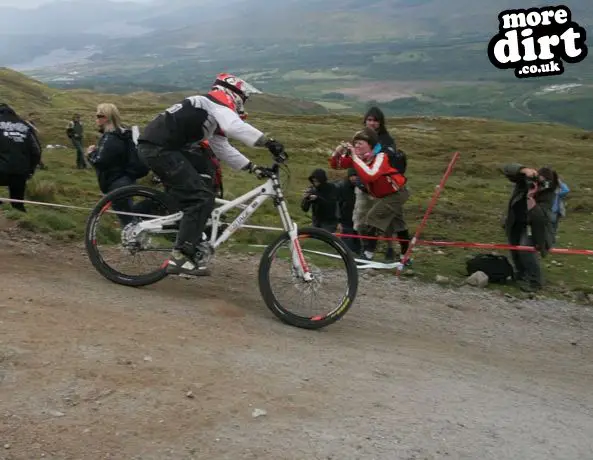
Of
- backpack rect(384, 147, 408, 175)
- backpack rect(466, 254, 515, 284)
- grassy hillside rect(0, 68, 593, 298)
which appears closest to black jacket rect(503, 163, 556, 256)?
backpack rect(466, 254, 515, 284)

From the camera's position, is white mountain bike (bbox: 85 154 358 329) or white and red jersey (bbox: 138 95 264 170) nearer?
white and red jersey (bbox: 138 95 264 170)

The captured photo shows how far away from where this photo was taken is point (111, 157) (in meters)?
10.2

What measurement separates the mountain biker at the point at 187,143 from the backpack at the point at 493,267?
6066 millimetres

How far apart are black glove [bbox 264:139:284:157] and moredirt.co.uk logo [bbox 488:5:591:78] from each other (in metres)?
25.3

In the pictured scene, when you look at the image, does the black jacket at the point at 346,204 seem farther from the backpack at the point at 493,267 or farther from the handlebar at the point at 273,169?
the handlebar at the point at 273,169

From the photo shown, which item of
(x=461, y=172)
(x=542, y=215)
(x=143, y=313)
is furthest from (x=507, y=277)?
(x=461, y=172)

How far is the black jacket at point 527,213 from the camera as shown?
1205cm

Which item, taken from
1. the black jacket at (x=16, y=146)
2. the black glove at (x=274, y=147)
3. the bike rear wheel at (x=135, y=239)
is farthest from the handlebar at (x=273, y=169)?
the black jacket at (x=16, y=146)

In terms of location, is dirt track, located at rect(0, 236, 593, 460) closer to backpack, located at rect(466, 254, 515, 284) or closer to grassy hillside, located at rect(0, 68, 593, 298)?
grassy hillside, located at rect(0, 68, 593, 298)

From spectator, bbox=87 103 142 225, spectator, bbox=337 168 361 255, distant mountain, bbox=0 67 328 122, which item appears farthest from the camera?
distant mountain, bbox=0 67 328 122

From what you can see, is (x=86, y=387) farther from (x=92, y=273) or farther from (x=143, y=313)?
(x=92, y=273)

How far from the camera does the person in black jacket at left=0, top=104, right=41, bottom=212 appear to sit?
11.8 m

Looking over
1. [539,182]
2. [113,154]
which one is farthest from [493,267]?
[113,154]

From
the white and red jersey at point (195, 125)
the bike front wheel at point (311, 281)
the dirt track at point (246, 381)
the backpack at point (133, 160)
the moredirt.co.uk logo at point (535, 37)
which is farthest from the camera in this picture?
the moredirt.co.uk logo at point (535, 37)
